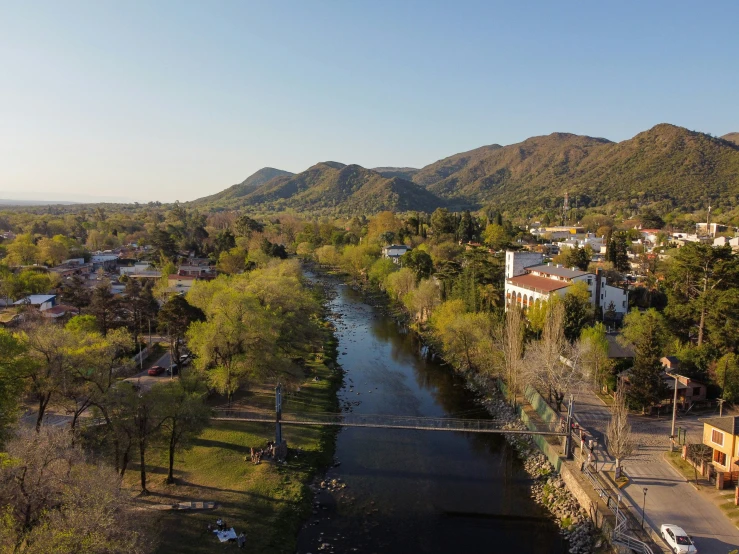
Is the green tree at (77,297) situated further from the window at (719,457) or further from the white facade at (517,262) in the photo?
the window at (719,457)

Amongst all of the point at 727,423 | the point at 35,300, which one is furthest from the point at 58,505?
the point at 35,300

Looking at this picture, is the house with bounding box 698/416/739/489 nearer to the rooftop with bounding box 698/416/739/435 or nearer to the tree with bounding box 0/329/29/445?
the rooftop with bounding box 698/416/739/435

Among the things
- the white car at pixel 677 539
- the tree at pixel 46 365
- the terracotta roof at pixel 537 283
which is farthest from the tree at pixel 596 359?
the tree at pixel 46 365

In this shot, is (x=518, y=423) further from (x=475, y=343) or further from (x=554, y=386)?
(x=475, y=343)

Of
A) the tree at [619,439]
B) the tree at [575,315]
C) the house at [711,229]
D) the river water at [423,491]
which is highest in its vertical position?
the house at [711,229]

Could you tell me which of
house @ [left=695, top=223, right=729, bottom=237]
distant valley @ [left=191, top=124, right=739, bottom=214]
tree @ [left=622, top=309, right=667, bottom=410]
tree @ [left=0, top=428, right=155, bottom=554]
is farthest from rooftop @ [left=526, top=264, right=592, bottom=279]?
A: distant valley @ [left=191, top=124, right=739, bottom=214]

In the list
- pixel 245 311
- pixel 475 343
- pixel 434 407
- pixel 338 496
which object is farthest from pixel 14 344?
pixel 475 343

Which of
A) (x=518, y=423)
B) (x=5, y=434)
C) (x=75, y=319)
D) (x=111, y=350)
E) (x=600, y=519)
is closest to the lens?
(x=5, y=434)
